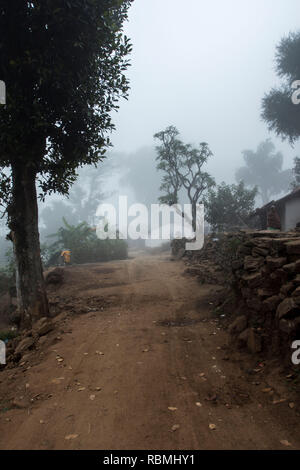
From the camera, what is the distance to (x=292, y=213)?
16188mm

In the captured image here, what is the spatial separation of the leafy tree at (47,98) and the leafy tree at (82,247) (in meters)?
12.3

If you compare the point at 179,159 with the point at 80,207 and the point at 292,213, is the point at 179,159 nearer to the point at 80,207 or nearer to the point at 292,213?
the point at 292,213

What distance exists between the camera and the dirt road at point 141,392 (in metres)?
3.10

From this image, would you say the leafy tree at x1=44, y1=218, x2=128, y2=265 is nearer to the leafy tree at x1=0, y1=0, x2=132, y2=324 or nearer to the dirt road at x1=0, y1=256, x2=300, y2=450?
the leafy tree at x1=0, y1=0, x2=132, y2=324

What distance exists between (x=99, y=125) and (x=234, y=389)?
22.0ft

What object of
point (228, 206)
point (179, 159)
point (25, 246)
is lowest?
point (25, 246)

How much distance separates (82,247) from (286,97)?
70.3 feet

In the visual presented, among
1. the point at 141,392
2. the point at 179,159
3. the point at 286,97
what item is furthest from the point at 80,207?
the point at 141,392

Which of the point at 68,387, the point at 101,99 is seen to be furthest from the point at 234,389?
the point at 101,99

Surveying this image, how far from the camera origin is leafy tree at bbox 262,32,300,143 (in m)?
Answer: 23.9

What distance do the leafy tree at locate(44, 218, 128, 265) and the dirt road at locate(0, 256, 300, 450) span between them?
13.1 metres

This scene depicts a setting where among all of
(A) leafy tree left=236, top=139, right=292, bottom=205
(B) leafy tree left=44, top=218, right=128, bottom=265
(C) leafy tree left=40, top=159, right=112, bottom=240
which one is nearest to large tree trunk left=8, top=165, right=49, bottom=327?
(B) leafy tree left=44, top=218, right=128, bottom=265

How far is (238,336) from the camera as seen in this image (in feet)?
16.9

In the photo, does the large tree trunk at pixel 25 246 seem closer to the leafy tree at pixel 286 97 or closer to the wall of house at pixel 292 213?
the wall of house at pixel 292 213
